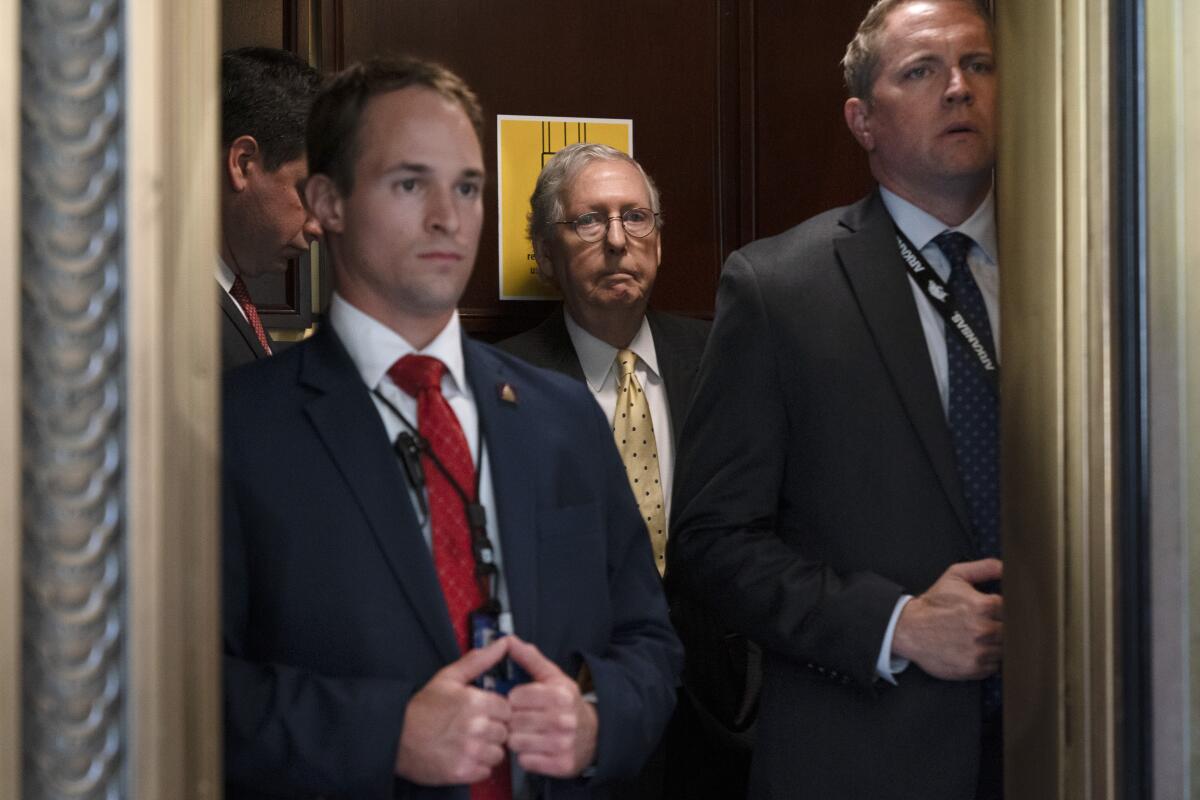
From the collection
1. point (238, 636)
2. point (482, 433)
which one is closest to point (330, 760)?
point (238, 636)

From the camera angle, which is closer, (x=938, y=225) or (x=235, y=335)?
(x=938, y=225)

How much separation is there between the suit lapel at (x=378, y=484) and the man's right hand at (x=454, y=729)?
0.05m

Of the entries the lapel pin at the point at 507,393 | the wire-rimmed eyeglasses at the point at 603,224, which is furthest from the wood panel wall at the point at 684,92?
the lapel pin at the point at 507,393

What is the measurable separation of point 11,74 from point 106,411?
221 millimetres

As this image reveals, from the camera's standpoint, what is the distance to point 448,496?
1368 mm

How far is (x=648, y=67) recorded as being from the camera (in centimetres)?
336

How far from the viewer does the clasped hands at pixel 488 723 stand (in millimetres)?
1268

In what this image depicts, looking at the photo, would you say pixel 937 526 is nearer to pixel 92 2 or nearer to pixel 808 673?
pixel 808 673

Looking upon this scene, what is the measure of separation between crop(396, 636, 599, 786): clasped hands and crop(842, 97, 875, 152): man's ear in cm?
97

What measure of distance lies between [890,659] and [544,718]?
2.07 ft

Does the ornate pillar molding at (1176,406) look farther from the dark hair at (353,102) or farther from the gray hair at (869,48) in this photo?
the gray hair at (869,48)

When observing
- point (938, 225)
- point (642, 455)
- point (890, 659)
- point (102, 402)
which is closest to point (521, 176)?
point (642, 455)

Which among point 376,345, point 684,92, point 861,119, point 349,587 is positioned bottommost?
point 349,587

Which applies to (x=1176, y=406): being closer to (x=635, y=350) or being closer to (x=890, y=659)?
(x=890, y=659)
